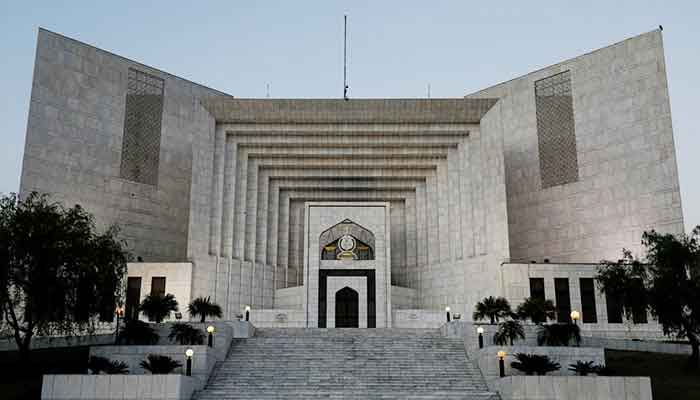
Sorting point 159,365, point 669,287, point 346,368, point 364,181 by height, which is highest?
point 364,181

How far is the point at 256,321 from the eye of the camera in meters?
38.2

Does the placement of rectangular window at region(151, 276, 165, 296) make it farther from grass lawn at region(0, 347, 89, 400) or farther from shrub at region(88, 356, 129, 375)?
shrub at region(88, 356, 129, 375)

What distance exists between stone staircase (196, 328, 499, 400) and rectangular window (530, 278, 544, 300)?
397 inches

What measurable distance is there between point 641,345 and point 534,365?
384 inches

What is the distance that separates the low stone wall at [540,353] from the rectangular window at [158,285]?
62.9ft

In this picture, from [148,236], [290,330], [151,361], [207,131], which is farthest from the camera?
[148,236]

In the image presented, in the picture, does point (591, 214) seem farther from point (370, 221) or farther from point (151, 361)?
point (151, 361)

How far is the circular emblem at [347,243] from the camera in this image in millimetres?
39156

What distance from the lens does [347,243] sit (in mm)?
39250

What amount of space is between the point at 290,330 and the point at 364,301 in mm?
7920

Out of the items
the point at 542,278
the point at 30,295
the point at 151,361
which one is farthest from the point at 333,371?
the point at 542,278

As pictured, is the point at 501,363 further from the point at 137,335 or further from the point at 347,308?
the point at 347,308

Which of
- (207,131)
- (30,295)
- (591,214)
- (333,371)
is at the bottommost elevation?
(333,371)

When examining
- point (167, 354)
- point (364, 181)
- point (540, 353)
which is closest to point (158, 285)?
point (364, 181)
